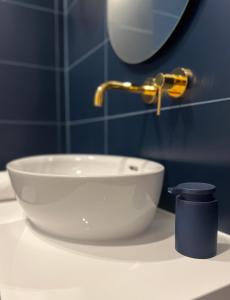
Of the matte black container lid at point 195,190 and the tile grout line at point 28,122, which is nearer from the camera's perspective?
the matte black container lid at point 195,190

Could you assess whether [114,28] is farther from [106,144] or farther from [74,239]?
[74,239]

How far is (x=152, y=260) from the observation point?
18.5 inches

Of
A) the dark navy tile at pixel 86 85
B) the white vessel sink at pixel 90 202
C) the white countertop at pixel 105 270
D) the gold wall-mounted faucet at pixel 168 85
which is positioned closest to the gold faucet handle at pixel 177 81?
the gold wall-mounted faucet at pixel 168 85

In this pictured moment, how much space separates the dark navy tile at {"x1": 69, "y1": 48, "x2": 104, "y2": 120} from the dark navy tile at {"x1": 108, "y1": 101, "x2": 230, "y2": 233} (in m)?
0.31

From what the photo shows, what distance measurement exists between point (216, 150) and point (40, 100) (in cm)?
102

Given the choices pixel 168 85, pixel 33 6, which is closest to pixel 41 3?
pixel 33 6

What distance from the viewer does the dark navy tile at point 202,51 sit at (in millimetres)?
577

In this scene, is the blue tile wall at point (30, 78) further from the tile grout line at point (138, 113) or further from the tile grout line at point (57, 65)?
the tile grout line at point (138, 113)

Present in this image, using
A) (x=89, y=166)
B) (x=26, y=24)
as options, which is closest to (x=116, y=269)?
(x=89, y=166)

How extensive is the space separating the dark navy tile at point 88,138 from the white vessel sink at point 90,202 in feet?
1.84

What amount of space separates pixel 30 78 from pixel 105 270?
1143mm

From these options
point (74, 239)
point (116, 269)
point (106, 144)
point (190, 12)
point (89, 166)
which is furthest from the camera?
point (106, 144)

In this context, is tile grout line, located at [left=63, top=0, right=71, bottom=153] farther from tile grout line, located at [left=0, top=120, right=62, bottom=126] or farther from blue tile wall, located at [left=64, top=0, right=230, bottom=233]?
blue tile wall, located at [left=64, top=0, right=230, bottom=233]

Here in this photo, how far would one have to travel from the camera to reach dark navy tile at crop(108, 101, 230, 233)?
0.58 meters
